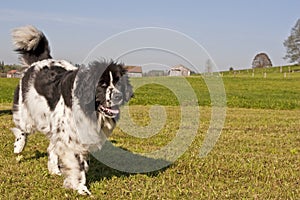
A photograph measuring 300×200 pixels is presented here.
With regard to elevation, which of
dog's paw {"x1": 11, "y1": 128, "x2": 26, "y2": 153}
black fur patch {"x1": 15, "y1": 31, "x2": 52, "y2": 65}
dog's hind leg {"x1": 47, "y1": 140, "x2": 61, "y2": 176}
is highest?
black fur patch {"x1": 15, "y1": 31, "x2": 52, "y2": 65}

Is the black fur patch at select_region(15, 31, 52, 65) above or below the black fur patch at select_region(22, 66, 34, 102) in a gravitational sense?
above

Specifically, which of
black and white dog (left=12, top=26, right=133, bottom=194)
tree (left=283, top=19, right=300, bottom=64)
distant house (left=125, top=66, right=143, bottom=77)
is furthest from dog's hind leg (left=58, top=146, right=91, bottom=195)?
tree (left=283, top=19, right=300, bottom=64)

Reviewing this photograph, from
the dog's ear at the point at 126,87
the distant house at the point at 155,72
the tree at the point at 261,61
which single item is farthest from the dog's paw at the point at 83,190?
the tree at the point at 261,61

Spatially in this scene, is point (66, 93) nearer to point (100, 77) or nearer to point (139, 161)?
point (100, 77)

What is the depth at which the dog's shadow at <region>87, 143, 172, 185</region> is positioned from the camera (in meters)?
7.00

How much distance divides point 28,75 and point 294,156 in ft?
17.9

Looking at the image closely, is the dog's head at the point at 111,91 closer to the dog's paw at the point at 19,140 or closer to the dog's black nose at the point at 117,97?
the dog's black nose at the point at 117,97

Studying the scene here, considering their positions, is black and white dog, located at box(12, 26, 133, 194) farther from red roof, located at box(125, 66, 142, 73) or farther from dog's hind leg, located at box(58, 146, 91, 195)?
red roof, located at box(125, 66, 142, 73)

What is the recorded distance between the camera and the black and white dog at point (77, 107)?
565 cm

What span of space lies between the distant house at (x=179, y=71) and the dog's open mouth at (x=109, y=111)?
1.54 metres

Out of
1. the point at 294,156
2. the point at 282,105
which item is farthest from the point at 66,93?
the point at 282,105

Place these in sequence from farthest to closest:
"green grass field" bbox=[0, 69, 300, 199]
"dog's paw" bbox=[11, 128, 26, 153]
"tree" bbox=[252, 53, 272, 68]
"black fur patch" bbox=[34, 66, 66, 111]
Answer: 1. "tree" bbox=[252, 53, 272, 68]
2. "dog's paw" bbox=[11, 128, 26, 153]
3. "black fur patch" bbox=[34, 66, 66, 111]
4. "green grass field" bbox=[0, 69, 300, 199]

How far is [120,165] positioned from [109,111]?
2.24 m

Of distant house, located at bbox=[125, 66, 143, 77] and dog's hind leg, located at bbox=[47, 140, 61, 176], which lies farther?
dog's hind leg, located at bbox=[47, 140, 61, 176]
